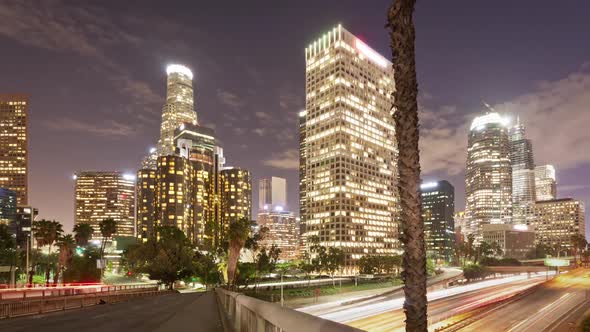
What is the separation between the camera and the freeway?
64250 millimetres

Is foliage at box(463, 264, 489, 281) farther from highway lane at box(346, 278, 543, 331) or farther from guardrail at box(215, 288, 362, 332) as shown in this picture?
guardrail at box(215, 288, 362, 332)

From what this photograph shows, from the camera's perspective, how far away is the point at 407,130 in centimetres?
829

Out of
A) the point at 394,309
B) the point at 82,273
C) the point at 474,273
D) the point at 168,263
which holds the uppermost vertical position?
the point at 168,263

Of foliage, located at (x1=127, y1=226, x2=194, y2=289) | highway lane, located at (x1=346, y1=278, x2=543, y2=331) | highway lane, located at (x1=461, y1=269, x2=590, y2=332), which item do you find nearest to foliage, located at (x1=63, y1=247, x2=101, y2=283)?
foliage, located at (x1=127, y1=226, x2=194, y2=289)

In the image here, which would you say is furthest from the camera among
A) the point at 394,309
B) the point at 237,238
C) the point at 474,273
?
the point at 474,273

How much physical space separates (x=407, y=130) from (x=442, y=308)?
287ft

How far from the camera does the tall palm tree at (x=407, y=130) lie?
8.06m

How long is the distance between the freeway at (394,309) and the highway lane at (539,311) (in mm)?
7168

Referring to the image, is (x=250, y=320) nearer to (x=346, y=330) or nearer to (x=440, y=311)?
(x=346, y=330)

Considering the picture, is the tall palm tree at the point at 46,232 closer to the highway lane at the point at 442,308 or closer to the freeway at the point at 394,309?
the freeway at the point at 394,309

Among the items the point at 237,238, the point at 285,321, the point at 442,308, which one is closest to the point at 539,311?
the point at 442,308

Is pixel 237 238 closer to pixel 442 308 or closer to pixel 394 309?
pixel 394 309

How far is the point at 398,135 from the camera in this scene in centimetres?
836

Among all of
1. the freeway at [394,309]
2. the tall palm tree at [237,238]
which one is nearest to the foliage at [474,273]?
the freeway at [394,309]
